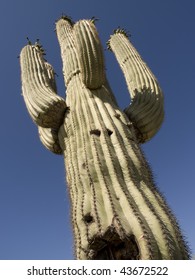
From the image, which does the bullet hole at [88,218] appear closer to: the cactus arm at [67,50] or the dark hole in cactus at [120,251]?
the dark hole in cactus at [120,251]

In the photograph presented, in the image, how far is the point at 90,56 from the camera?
440 cm

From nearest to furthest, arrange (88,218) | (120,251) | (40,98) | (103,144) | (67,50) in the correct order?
(120,251)
(88,218)
(103,144)
(40,98)
(67,50)

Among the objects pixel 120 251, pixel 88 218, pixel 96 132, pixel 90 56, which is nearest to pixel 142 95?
pixel 90 56

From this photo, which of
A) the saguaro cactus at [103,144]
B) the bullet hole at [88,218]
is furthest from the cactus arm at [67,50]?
the bullet hole at [88,218]

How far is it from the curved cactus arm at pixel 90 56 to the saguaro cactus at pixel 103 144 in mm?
13

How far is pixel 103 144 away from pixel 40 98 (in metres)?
1.20

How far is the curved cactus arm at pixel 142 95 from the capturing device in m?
4.43

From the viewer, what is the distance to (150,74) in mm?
5125

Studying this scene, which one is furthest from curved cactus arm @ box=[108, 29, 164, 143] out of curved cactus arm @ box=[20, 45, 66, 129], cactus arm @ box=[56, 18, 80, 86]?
curved cactus arm @ box=[20, 45, 66, 129]

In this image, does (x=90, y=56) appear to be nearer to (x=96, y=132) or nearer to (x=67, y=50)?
(x=67, y=50)

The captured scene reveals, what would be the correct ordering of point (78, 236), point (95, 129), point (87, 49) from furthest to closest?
point (87, 49) → point (95, 129) → point (78, 236)
